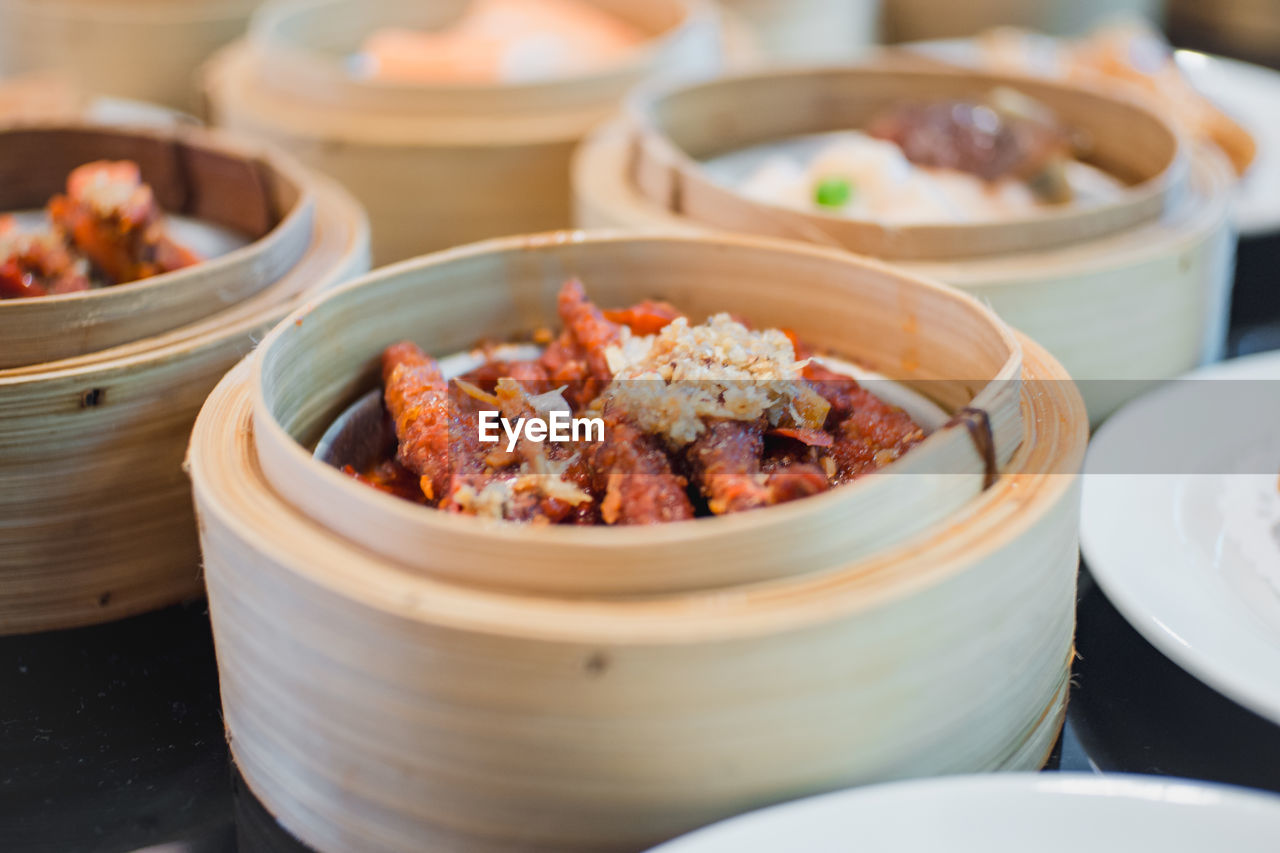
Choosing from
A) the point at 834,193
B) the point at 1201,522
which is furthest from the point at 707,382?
the point at 834,193

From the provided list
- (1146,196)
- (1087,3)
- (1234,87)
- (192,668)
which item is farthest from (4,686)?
(1087,3)

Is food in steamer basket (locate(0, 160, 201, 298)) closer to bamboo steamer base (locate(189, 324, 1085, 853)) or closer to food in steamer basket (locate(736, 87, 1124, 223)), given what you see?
bamboo steamer base (locate(189, 324, 1085, 853))

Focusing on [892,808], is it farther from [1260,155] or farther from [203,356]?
[1260,155]

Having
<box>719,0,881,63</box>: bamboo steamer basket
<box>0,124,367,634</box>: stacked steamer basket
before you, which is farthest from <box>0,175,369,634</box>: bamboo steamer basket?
<box>719,0,881,63</box>: bamboo steamer basket

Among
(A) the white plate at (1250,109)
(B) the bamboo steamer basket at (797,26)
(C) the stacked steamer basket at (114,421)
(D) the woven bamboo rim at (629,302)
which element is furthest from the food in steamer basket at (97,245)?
(B) the bamboo steamer basket at (797,26)

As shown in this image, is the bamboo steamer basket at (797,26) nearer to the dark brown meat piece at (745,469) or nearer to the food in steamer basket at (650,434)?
the food in steamer basket at (650,434)
